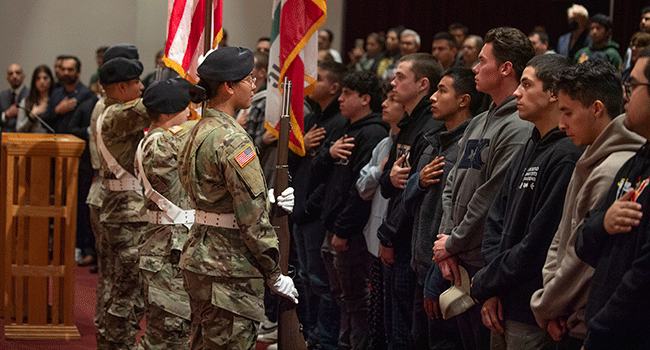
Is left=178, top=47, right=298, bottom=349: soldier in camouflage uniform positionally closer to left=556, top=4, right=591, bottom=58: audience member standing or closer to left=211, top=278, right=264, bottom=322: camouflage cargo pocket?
left=211, top=278, right=264, bottom=322: camouflage cargo pocket

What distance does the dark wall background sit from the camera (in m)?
10.4

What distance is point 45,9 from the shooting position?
1001 centimetres

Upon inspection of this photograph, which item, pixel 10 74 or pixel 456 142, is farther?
pixel 10 74

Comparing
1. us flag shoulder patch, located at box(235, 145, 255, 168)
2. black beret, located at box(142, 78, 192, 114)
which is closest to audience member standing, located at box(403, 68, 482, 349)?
us flag shoulder patch, located at box(235, 145, 255, 168)

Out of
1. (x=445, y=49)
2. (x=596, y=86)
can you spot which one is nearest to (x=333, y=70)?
(x=445, y=49)

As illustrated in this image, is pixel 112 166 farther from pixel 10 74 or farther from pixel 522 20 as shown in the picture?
pixel 522 20

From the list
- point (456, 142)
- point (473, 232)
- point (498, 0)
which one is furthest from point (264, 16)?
point (473, 232)

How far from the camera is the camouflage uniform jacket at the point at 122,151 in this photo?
401 cm

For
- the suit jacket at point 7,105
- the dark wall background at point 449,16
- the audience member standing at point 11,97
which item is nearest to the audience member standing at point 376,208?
the suit jacket at point 7,105

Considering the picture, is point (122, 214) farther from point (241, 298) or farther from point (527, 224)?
point (527, 224)

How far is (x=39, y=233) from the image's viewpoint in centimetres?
468

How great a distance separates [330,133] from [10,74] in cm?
534

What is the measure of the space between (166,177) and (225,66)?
829 millimetres

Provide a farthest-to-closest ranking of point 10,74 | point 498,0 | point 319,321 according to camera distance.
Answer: point 498,0 < point 10,74 < point 319,321
